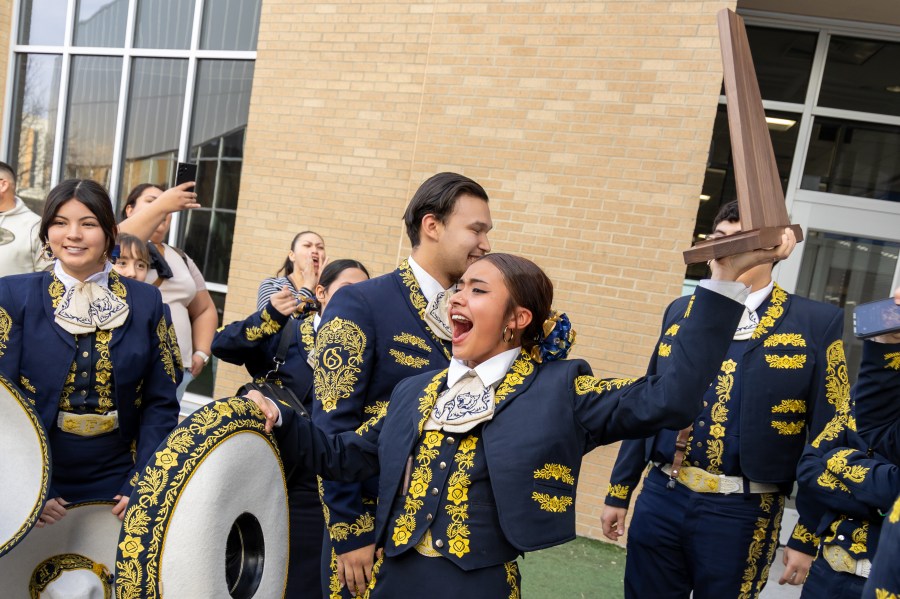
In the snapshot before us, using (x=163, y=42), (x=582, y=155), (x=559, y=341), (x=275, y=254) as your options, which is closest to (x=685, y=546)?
(x=559, y=341)

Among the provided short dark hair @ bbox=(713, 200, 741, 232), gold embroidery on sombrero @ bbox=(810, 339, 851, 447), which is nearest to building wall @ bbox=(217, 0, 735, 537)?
short dark hair @ bbox=(713, 200, 741, 232)

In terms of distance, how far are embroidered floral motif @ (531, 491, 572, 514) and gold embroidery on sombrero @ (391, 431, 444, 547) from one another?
0.30 meters

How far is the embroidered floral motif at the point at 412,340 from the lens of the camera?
251 cm

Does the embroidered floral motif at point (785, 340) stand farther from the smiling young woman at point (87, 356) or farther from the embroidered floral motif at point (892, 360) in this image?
the smiling young woman at point (87, 356)

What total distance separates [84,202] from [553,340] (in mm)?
2033

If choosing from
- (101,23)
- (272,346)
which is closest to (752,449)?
(272,346)

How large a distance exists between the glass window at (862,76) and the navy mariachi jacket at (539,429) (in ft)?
16.5

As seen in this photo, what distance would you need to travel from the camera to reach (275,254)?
6574mm

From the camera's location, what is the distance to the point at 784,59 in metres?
6.05

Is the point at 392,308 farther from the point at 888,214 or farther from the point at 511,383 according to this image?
the point at 888,214

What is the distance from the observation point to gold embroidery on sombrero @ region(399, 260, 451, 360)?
256 cm

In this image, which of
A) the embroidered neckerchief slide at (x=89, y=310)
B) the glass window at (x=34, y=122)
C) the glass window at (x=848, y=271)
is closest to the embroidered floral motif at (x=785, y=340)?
the embroidered neckerchief slide at (x=89, y=310)

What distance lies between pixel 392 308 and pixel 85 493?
152cm

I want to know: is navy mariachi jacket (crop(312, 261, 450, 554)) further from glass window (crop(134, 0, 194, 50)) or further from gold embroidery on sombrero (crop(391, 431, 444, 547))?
glass window (crop(134, 0, 194, 50))
